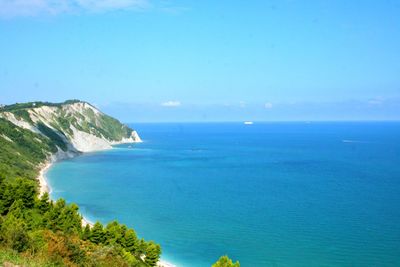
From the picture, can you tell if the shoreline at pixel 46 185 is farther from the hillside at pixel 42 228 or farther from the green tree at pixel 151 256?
the green tree at pixel 151 256

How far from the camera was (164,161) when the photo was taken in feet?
425

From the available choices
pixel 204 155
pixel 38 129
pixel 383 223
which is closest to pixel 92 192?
pixel 383 223

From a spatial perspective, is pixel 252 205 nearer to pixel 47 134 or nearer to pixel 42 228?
pixel 42 228

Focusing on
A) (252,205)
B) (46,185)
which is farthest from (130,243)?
(46,185)

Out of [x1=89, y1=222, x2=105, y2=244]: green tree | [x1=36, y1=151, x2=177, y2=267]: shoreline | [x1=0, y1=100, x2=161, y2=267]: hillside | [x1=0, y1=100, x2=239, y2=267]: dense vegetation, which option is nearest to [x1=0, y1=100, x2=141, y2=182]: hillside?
[x1=0, y1=100, x2=161, y2=267]: hillside

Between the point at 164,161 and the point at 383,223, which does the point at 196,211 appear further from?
the point at 164,161

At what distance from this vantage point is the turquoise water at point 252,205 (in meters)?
46.3

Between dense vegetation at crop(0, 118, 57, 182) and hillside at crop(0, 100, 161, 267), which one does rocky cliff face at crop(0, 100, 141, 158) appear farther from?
dense vegetation at crop(0, 118, 57, 182)

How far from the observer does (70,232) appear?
123ft

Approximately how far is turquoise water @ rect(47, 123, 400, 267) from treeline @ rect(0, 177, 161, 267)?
8.07 metres

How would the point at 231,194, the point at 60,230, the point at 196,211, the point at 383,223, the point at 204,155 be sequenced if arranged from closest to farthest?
the point at 60,230, the point at 383,223, the point at 196,211, the point at 231,194, the point at 204,155

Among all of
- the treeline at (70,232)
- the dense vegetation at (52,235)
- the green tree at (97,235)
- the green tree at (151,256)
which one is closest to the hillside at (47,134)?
the dense vegetation at (52,235)

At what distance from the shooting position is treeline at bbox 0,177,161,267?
24.5 meters

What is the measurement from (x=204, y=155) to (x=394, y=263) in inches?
4287
